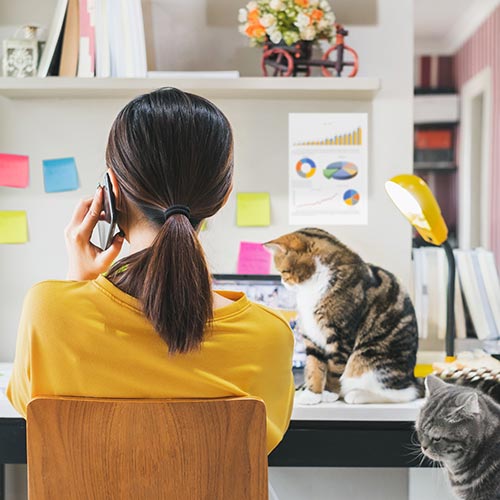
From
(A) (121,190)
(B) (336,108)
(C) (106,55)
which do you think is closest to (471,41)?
(B) (336,108)

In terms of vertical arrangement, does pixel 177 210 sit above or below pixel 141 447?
above

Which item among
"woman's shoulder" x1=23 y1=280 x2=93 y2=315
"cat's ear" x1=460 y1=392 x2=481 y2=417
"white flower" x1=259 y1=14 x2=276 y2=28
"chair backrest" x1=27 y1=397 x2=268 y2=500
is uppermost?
"white flower" x1=259 y1=14 x2=276 y2=28

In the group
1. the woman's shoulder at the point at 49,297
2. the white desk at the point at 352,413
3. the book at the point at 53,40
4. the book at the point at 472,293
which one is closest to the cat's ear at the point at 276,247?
the white desk at the point at 352,413

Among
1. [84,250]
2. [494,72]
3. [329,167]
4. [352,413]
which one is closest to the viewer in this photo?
[84,250]

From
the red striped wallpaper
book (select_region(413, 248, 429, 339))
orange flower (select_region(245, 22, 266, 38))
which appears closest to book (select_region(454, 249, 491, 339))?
book (select_region(413, 248, 429, 339))

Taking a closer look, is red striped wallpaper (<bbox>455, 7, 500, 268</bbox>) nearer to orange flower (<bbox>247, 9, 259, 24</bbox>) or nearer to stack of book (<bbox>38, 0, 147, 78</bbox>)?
orange flower (<bbox>247, 9, 259, 24</bbox>)

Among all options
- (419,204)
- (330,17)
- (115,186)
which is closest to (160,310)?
(115,186)

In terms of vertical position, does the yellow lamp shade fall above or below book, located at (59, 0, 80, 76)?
below

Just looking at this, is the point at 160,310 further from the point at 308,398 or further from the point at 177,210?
the point at 308,398

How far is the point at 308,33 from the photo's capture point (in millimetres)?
2076

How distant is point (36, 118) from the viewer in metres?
2.29

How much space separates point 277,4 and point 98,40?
18.7 inches

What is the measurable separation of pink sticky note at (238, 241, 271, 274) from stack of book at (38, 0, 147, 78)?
566mm

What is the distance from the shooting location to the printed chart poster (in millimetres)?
2264
